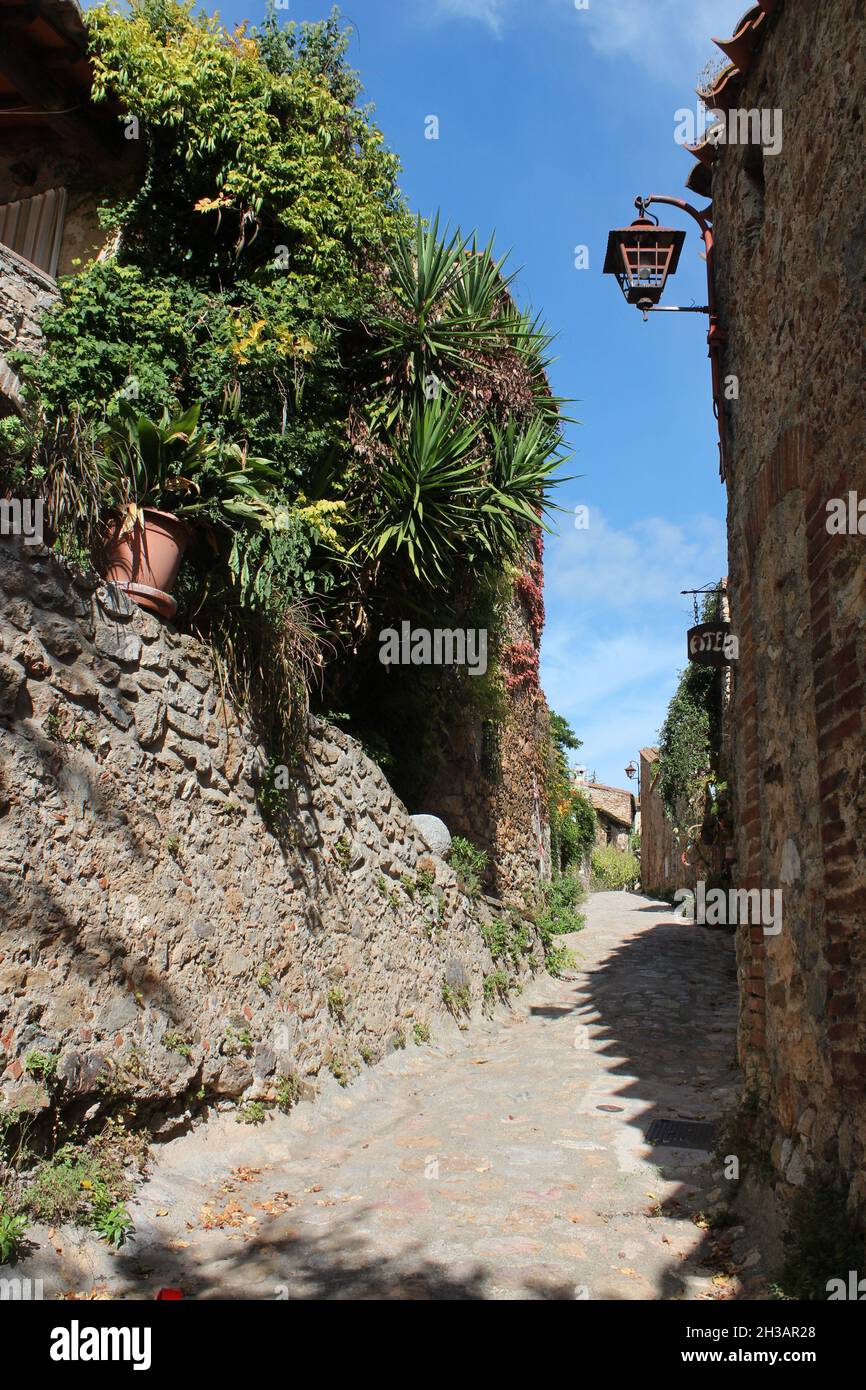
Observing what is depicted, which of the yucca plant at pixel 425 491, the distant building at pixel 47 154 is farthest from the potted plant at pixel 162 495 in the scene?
the distant building at pixel 47 154

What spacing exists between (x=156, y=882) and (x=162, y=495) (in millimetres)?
2308

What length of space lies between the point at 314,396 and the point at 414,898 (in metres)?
4.12

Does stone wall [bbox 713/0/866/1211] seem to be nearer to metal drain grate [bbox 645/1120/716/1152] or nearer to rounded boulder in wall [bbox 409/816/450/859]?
metal drain grate [bbox 645/1120/716/1152]

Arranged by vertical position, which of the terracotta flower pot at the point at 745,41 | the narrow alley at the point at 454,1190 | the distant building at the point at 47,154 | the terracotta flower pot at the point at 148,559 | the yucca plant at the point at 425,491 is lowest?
the narrow alley at the point at 454,1190

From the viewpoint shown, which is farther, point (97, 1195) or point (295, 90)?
point (295, 90)

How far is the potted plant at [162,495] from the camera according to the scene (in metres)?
5.12

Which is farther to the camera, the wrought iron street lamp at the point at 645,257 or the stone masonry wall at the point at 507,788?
the stone masonry wall at the point at 507,788

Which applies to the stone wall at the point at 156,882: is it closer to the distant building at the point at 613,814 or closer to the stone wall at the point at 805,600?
the stone wall at the point at 805,600

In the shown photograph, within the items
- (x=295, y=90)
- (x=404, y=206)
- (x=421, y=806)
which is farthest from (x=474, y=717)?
(x=295, y=90)

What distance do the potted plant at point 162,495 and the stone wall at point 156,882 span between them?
37 cm

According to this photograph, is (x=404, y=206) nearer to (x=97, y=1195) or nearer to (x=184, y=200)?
(x=184, y=200)

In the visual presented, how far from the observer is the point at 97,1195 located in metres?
3.61

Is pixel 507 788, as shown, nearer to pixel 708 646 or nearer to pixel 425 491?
pixel 708 646

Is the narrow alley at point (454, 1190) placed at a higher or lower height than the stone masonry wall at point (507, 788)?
lower
